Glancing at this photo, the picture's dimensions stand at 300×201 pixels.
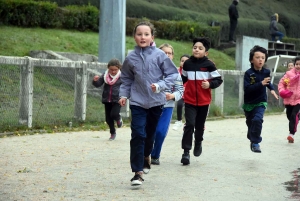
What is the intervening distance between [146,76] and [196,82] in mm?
1960

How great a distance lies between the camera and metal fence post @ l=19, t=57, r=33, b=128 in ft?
49.6

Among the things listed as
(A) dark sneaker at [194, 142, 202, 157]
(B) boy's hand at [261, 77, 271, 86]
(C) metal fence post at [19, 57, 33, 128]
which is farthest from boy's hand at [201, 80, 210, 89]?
(C) metal fence post at [19, 57, 33, 128]

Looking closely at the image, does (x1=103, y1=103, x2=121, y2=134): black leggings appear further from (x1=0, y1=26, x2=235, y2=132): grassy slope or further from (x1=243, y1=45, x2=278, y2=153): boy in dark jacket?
(x1=243, y1=45, x2=278, y2=153): boy in dark jacket

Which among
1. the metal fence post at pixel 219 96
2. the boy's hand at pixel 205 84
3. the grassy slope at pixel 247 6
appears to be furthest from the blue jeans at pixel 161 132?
the grassy slope at pixel 247 6

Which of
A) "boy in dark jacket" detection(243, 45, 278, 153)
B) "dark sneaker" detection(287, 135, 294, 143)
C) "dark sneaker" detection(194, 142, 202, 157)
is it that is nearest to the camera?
"dark sneaker" detection(194, 142, 202, 157)

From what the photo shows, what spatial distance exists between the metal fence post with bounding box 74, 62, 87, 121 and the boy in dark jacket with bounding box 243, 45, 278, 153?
566cm

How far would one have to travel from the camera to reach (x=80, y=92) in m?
16.8

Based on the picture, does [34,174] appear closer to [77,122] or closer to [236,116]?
[77,122]

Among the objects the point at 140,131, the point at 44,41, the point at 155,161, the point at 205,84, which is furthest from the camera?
the point at 44,41

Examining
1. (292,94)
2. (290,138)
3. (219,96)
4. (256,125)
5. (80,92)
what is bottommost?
(219,96)

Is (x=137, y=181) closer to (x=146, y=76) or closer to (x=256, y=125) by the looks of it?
(x=146, y=76)

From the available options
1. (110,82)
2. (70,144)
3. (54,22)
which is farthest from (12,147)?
(54,22)

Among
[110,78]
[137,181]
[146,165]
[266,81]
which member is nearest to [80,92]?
[110,78]

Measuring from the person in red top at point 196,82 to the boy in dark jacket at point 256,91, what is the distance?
3.84 feet
